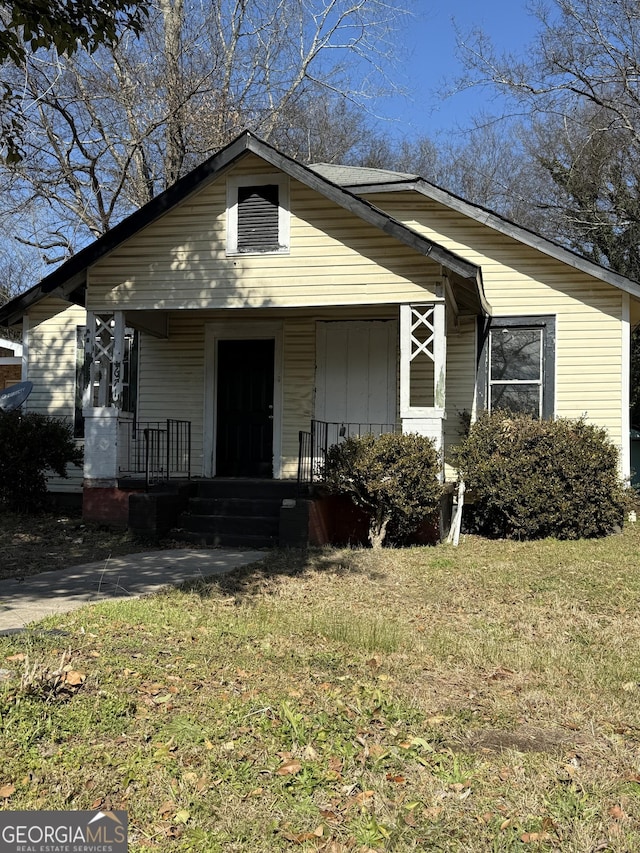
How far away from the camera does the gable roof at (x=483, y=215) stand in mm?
11656

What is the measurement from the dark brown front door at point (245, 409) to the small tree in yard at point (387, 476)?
2913 millimetres

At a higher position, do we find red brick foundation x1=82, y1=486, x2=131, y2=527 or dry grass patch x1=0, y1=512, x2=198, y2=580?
red brick foundation x1=82, y1=486, x2=131, y2=527

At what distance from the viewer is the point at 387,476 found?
9703mm

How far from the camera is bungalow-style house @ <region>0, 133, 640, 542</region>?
10523 mm

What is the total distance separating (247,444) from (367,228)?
4241 millimetres

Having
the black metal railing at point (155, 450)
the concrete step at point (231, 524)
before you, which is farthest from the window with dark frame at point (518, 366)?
the black metal railing at point (155, 450)

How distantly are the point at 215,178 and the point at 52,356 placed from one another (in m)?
5.42

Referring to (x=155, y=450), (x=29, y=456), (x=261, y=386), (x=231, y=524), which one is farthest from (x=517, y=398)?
(x=29, y=456)

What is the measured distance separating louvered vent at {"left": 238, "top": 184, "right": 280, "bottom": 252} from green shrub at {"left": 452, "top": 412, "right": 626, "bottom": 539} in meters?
4.14

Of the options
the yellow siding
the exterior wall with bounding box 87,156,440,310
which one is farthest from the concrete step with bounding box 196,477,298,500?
the exterior wall with bounding box 87,156,440,310

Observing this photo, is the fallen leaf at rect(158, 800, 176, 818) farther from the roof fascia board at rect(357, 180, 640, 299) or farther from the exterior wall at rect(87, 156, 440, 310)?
the roof fascia board at rect(357, 180, 640, 299)

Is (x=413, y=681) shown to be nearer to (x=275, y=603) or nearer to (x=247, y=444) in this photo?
(x=275, y=603)

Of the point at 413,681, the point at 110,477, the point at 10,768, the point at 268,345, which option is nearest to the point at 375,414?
the point at 268,345

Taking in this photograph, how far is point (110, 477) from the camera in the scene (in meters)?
11.1
